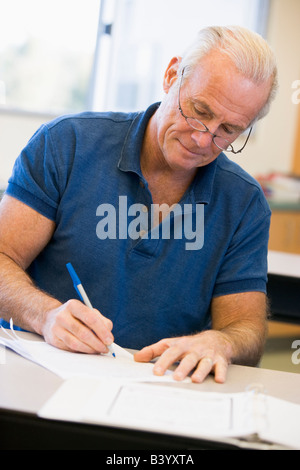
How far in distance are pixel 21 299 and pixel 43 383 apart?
309 millimetres

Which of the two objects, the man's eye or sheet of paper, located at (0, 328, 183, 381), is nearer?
sheet of paper, located at (0, 328, 183, 381)

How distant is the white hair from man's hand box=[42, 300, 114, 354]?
59 cm

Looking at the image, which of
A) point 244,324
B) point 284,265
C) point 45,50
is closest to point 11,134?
point 45,50

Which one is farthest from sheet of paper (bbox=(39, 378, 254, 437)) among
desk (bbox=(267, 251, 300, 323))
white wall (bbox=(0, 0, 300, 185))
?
white wall (bbox=(0, 0, 300, 185))

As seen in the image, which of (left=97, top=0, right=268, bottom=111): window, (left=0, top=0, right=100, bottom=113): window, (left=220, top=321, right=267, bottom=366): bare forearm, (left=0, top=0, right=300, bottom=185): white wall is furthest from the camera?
(left=0, top=0, right=300, bottom=185): white wall

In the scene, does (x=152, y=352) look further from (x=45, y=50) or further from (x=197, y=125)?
(x=45, y=50)

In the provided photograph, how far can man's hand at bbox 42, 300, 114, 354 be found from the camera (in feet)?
3.60

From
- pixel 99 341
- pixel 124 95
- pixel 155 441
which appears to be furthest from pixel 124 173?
pixel 124 95

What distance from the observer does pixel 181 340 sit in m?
1.14

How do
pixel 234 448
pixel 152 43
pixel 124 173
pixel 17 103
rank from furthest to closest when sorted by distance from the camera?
pixel 152 43, pixel 17 103, pixel 124 173, pixel 234 448

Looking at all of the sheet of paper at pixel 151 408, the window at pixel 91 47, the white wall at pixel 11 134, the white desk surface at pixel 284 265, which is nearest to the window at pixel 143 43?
the window at pixel 91 47

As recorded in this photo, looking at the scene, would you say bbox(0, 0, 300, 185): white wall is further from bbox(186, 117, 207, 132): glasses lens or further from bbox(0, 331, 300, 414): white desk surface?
bbox(0, 331, 300, 414): white desk surface
